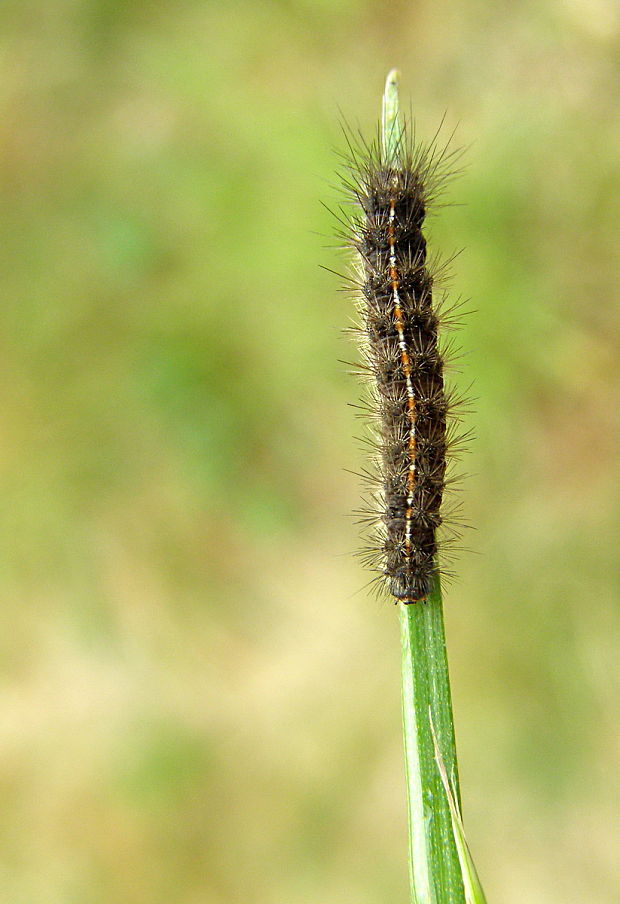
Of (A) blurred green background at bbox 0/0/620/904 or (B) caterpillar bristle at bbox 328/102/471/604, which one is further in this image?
(A) blurred green background at bbox 0/0/620/904

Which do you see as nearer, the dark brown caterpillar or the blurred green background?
the dark brown caterpillar

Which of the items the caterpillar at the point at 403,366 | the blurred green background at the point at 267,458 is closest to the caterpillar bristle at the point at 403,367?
the caterpillar at the point at 403,366

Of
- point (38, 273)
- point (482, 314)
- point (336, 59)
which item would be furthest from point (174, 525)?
point (336, 59)

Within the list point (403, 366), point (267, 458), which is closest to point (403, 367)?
point (403, 366)

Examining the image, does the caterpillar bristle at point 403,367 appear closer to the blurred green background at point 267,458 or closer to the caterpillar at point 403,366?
the caterpillar at point 403,366

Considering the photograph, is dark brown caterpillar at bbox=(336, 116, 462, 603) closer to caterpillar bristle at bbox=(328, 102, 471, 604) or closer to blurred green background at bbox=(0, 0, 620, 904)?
caterpillar bristle at bbox=(328, 102, 471, 604)

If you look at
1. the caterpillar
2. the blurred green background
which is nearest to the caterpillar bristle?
the caterpillar

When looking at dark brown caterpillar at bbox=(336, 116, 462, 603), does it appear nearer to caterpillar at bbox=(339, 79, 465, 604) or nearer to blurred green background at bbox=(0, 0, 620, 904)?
caterpillar at bbox=(339, 79, 465, 604)
